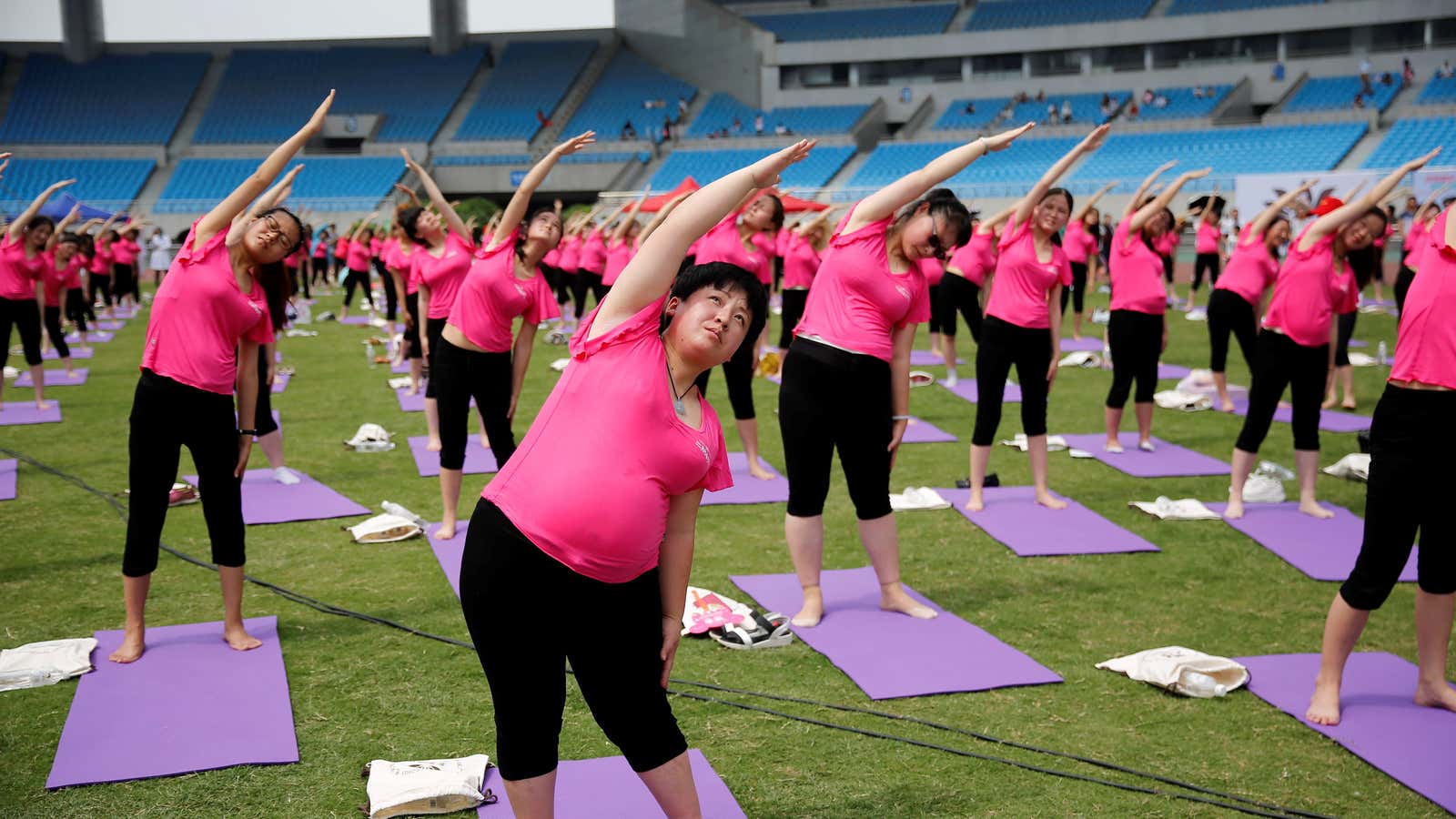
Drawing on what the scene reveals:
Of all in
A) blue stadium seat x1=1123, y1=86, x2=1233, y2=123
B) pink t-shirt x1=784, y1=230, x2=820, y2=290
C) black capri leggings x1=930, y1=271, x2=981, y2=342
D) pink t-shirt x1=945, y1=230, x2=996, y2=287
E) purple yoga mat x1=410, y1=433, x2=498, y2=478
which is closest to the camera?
purple yoga mat x1=410, y1=433, x2=498, y2=478

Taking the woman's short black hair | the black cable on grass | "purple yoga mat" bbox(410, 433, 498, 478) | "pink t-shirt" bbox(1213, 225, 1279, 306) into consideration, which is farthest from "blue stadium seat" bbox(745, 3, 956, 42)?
the woman's short black hair

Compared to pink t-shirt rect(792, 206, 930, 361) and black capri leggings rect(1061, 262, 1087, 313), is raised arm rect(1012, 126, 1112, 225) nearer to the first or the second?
pink t-shirt rect(792, 206, 930, 361)

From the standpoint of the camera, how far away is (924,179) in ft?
13.8

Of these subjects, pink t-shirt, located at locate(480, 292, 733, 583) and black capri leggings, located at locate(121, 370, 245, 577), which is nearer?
pink t-shirt, located at locate(480, 292, 733, 583)

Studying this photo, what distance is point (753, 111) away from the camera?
1657 inches

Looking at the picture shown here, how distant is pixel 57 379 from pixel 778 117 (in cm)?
3157

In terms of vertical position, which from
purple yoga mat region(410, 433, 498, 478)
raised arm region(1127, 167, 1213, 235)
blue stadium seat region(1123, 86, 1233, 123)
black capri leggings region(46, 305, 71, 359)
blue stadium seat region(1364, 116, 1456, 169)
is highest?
blue stadium seat region(1123, 86, 1233, 123)

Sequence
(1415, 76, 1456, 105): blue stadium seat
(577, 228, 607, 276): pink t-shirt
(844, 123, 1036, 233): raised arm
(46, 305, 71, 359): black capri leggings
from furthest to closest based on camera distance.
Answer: (1415, 76, 1456, 105): blue stadium seat
(577, 228, 607, 276): pink t-shirt
(46, 305, 71, 359): black capri leggings
(844, 123, 1036, 233): raised arm

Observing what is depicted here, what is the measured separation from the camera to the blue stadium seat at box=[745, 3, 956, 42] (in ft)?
138

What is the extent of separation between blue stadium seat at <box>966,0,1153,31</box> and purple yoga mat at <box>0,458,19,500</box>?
36.8 m

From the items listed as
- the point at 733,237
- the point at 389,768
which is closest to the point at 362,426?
the point at 733,237

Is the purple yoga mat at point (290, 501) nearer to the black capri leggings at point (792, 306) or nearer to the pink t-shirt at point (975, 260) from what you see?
the black capri leggings at point (792, 306)

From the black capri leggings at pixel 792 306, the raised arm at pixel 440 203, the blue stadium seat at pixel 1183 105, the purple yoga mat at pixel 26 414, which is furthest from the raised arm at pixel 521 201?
the blue stadium seat at pixel 1183 105

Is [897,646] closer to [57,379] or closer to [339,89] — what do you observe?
[57,379]
